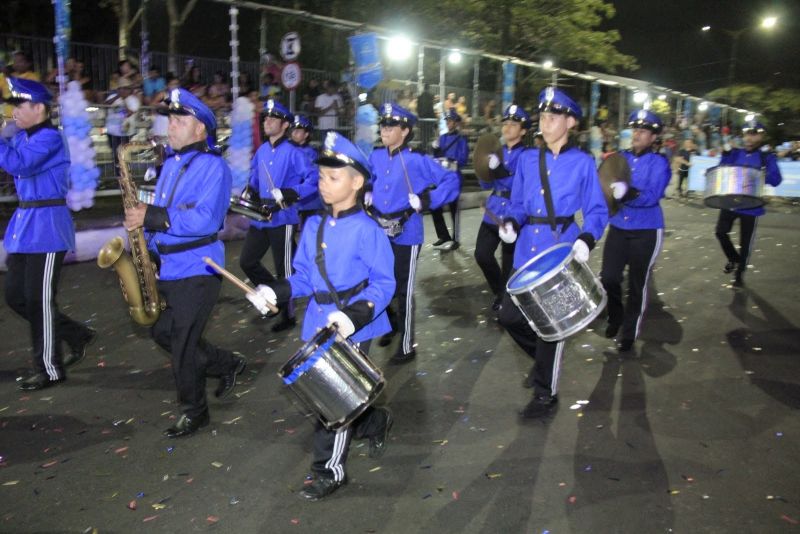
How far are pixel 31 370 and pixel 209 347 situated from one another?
6.15 feet

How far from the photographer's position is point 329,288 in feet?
12.6

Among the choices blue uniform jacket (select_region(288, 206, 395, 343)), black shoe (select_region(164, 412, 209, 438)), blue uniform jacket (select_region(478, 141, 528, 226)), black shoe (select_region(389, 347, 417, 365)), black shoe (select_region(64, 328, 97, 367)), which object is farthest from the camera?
blue uniform jacket (select_region(478, 141, 528, 226))

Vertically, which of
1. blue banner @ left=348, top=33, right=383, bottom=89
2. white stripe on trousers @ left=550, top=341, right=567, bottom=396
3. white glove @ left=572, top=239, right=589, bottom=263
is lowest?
white stripe on trousers @ left=550, top=341, right=567, bottom=396

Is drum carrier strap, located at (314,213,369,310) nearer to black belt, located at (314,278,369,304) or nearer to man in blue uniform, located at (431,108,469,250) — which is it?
black belt, located at (314,278,369,304)

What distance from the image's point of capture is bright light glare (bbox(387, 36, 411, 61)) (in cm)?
1549

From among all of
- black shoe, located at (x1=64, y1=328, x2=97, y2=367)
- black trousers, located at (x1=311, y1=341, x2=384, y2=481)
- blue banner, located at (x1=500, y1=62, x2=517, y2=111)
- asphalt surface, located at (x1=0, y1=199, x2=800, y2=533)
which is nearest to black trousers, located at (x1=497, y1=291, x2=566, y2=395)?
asphalt surface, located at (x1=0, y1=199, x2=800, y2=533)

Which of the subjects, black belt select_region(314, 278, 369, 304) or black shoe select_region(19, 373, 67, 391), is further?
black shoe select_region(19, 373, 67, 391)

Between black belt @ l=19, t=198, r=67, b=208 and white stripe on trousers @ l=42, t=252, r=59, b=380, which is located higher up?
black belt @ l=19, t=198, r=67, b=208

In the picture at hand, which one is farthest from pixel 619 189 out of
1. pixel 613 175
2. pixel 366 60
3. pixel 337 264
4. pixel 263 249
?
pixel 366 60

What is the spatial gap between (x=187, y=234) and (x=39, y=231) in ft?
5.97

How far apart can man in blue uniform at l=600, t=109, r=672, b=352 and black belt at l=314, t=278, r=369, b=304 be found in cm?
350

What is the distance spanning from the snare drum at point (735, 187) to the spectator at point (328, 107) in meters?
8.75

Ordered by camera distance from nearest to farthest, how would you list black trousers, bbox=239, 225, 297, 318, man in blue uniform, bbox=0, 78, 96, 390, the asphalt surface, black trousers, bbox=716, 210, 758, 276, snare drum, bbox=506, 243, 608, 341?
the asphalt surface, snare drum, bbox=506, 243, 608, 341, man in blue uniform, bbox=0, 78, 96, 390, black trousers, bbox=239, 225, 297, 318, black trousers, bbox=716, 210, 758, 276

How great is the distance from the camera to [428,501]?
3854mm
